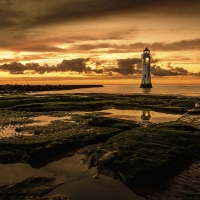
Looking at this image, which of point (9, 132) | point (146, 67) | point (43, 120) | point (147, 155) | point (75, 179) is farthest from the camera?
point (146, 67)

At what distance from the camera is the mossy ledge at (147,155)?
26.3ft

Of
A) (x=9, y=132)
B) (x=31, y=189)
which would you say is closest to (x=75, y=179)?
(x=31, y=189)

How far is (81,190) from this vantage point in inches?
286

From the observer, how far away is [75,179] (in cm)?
807

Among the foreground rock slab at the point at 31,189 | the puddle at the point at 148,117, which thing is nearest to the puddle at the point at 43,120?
the puddle at the point at 148,117

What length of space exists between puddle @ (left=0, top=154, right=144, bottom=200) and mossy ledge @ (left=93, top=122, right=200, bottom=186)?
52 centimetres

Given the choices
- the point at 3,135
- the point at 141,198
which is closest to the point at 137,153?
the point at 141,198

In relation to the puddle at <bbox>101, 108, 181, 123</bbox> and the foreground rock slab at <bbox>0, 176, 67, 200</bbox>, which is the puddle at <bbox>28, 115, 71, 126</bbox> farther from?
the foreground rock slab at <bbox>0, 176, 67, 200</bbox>

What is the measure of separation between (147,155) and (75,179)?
2.99 meters

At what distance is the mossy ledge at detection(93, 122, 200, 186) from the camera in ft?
26.3

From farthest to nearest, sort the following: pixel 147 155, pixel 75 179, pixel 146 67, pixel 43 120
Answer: pixel 146 67, pixel 43 120, pixel 147 155, pixel 75 179

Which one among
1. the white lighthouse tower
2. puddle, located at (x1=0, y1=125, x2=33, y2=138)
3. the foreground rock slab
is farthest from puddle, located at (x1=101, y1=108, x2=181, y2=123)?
the white lighthouse tower

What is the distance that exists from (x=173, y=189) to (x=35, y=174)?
4745 mm

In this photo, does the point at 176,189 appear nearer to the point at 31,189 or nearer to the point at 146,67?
the point at 31,189
